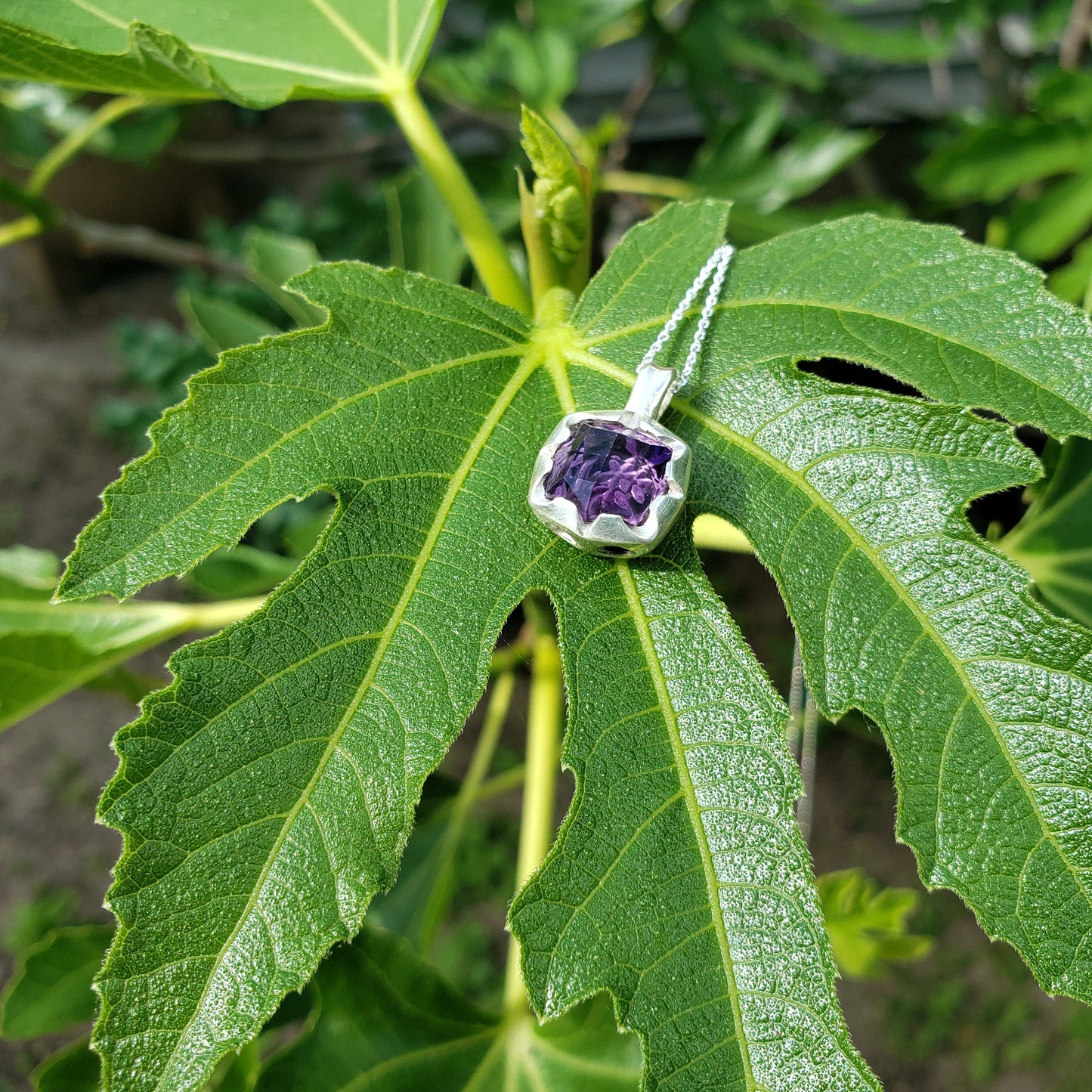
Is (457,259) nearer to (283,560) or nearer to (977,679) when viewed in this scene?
(283,560)

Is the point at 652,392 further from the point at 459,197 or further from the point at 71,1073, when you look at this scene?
the point at 71,1073

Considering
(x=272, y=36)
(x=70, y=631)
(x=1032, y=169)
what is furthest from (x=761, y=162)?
(x=70, y=631)

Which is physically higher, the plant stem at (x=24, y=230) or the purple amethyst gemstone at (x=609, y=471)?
the plant stem at (x=24, y=230)

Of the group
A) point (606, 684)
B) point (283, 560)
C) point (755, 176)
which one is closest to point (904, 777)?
point (606, 684)

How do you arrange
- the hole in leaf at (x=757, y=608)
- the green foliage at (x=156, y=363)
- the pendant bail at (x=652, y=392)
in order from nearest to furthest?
1. the pendant bail at (x=652, y=392)
2. the green foliage at (x=156, y=363)
3. the hole in leaf at (x=757, y=608)

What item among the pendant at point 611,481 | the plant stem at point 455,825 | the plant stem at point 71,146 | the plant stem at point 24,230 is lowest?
the plant stem at point 455,825

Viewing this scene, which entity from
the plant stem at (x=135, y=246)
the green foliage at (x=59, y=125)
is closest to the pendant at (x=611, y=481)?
the plant stem at (x=135, y=246)

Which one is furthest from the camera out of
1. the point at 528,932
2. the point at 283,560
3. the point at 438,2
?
the point at 283,560

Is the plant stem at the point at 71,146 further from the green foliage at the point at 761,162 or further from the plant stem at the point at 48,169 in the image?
the green foliage at the point at 761,162
